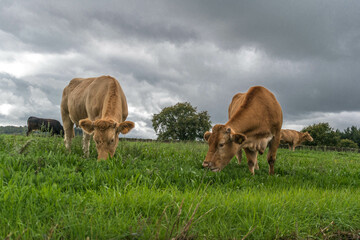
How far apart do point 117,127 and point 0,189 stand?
3799mm

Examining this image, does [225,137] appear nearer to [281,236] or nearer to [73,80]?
[281,236]

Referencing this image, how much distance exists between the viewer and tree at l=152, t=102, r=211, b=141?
5675 centimetres

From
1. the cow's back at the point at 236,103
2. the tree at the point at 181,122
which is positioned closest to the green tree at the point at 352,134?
the tree at the point at 181,122

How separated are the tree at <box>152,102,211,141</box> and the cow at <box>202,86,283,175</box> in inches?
1876

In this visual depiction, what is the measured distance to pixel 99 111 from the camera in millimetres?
8523

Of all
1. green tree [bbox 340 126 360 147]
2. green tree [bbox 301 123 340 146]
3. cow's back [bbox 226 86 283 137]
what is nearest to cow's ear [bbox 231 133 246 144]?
cow's back [bbox 226 86 283 137]

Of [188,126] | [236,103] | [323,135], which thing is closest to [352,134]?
[323,135]

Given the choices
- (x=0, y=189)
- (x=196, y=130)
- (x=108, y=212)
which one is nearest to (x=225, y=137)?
(x=108, y=212)

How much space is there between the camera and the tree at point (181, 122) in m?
56.8

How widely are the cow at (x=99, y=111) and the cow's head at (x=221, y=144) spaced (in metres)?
2.29

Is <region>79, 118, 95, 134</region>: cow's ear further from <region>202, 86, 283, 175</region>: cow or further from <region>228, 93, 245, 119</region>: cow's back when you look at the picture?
<region>228, 93, 245, 119</region>: cow's back

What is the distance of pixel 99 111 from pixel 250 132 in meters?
4.74

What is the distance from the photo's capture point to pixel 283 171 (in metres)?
7.69

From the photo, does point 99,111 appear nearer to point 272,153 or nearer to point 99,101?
point 99,101
